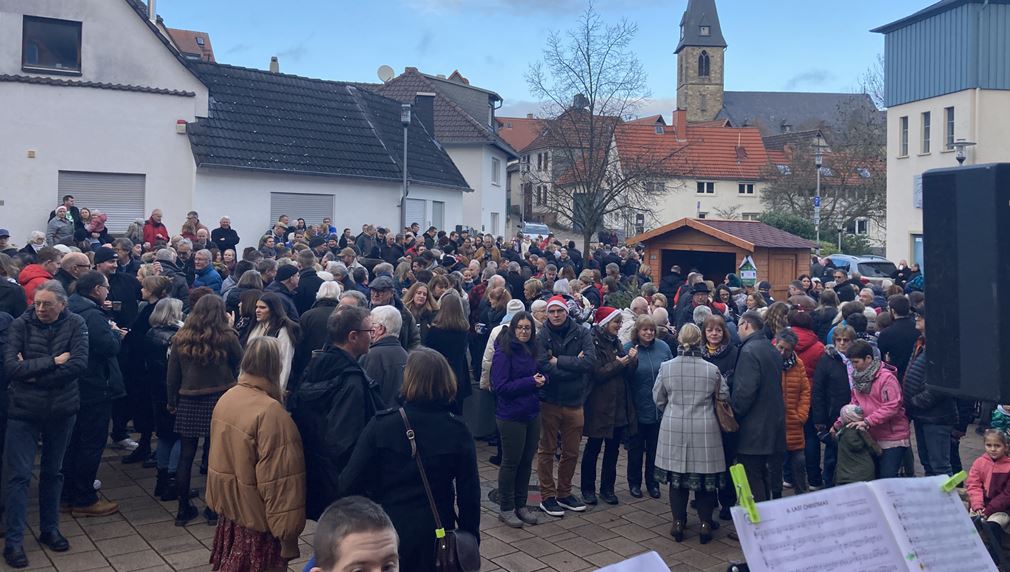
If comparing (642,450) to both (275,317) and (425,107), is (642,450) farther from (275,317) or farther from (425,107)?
(425,107)

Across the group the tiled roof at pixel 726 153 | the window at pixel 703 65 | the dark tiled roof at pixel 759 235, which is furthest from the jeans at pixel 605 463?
the window at pixel 703 65

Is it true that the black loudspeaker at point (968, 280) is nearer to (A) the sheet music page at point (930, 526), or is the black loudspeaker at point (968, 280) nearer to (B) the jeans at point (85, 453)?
(A) the sheet music page at point (930, 526)

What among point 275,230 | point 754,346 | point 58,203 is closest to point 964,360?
point 754,346

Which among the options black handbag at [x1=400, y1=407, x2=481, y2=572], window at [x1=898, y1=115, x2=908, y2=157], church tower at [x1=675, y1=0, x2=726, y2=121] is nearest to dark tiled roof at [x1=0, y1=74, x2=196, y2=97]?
black handbag at [x1=400, y1=407, x2=481, y2=572]

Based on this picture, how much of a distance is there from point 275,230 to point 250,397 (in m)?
13.0

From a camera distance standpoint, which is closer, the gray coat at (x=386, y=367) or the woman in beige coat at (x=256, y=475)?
the woman in beige coat at (x=256, y=475)

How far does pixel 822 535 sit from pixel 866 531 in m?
0.18

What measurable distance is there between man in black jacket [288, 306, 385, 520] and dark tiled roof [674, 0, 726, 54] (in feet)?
353

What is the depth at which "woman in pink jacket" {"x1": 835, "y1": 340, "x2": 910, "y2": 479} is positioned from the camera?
7.75 metres

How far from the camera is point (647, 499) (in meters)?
8.82

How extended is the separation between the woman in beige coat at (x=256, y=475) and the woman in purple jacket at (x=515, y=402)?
8.98 ft

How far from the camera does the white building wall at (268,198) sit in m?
20.6

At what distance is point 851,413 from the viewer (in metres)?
7.79

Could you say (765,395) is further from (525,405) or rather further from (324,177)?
(324,177)
